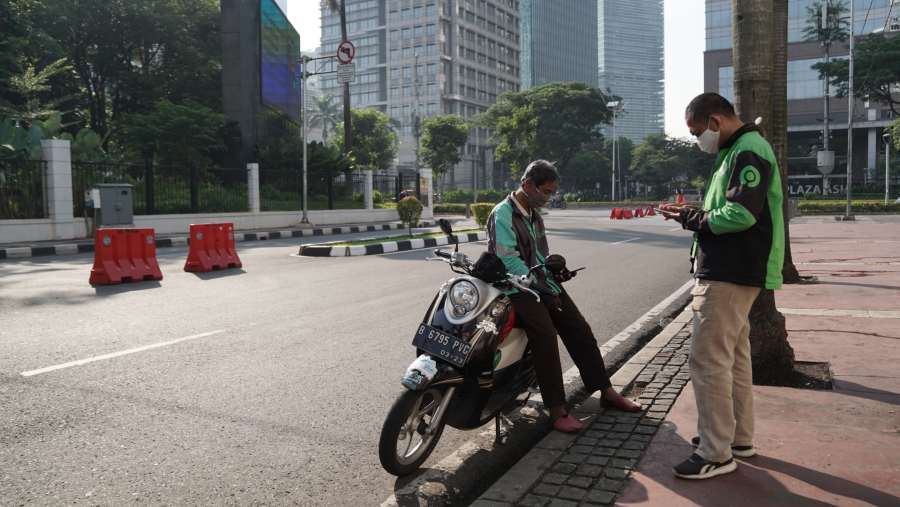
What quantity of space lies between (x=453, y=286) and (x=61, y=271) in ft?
32.4

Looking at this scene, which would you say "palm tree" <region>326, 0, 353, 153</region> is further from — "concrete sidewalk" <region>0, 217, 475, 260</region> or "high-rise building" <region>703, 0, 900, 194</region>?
"high-rise building" <region>703, 0, 900, 194</region>

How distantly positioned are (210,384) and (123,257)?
6.15 m

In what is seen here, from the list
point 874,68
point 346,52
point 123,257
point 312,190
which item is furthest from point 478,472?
point 874,68

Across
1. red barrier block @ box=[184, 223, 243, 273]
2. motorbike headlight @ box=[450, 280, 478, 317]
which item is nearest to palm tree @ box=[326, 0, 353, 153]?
red barrier block @ box=[184, 223, 243, 273]

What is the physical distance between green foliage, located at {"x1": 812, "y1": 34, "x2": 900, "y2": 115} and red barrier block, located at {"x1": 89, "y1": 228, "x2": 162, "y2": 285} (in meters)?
41.6

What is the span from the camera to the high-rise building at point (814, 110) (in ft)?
212

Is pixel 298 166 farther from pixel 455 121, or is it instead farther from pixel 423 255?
pixel 455 121

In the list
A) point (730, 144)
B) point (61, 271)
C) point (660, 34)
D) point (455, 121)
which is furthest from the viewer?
point (660, 34)

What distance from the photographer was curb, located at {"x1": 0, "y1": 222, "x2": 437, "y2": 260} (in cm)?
1484

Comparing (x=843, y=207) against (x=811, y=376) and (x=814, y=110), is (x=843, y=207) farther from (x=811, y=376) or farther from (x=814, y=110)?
(x=814, y=110)

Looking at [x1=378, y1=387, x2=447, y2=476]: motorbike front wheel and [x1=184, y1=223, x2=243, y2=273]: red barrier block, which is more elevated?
[x1=184, y1=223, x2=243, y2=273]: red barrier block

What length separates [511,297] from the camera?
3684 mm

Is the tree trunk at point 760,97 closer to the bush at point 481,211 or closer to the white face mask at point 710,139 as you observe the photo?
the white face mask at point 710,139

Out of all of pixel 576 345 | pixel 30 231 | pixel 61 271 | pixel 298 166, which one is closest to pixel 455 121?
pixel 298 166
